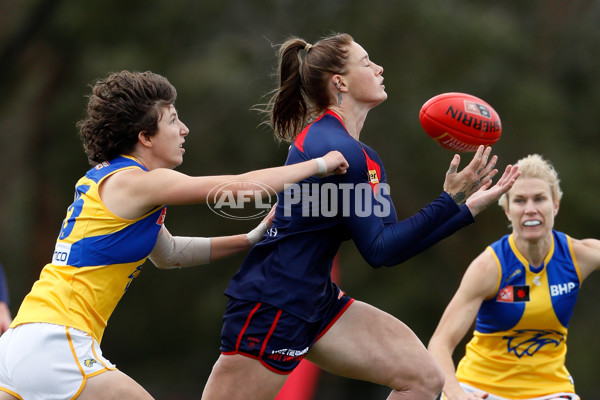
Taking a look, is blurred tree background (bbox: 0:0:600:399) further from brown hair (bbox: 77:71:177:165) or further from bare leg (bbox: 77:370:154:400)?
bare leg (bbox: 77:370:154:400)

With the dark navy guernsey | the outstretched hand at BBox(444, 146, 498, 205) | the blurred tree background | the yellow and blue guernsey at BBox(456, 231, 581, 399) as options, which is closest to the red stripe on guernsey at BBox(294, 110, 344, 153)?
the dark navy guernsey

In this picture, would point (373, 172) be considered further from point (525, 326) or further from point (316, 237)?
point (525, 326)

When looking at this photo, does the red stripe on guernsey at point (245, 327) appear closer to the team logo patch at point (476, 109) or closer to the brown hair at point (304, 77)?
the brown hair at point (304, 77)

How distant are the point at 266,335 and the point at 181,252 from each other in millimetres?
729

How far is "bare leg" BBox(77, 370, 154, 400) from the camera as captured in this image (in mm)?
3412

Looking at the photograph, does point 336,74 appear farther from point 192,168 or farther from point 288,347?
point 192,168

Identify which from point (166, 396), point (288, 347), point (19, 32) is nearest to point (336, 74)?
point (288, 347)

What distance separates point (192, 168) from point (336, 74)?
10.9 meters

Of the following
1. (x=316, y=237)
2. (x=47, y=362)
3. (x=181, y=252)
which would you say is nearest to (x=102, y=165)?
(x=181, y=252)

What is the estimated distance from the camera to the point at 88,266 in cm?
359

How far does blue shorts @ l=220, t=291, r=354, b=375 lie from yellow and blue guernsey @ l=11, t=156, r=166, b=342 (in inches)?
21.0

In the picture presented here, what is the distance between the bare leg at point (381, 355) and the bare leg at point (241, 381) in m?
0.30

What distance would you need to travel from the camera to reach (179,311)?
16.2m

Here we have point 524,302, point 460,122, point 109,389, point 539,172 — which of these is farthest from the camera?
point 539,172
